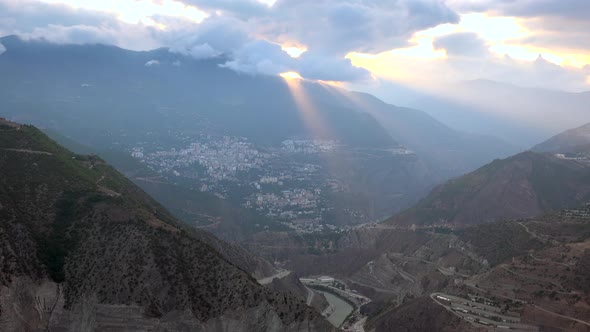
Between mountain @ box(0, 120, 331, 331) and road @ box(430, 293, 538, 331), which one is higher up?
mountain @ box(0, 120, 331, 331)

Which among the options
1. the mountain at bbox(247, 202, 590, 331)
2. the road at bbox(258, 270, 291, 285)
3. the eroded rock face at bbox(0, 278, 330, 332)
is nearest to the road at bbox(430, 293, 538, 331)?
the mountain at bbox(247, 202, 590, 331)

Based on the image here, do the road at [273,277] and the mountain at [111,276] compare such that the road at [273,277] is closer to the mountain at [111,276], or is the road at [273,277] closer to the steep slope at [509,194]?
the mountain at [111,276]

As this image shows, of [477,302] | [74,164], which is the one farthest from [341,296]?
[74,164]

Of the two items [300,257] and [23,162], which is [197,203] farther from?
[23,162]

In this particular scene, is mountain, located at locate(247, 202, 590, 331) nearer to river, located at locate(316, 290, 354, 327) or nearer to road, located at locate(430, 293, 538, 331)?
road, located at locate(430, 293, 538, 331)

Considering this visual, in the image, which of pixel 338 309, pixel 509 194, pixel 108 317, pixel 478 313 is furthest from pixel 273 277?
pixel 509 194

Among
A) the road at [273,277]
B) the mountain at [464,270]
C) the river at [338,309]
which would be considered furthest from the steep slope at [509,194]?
the road at [273,277]
